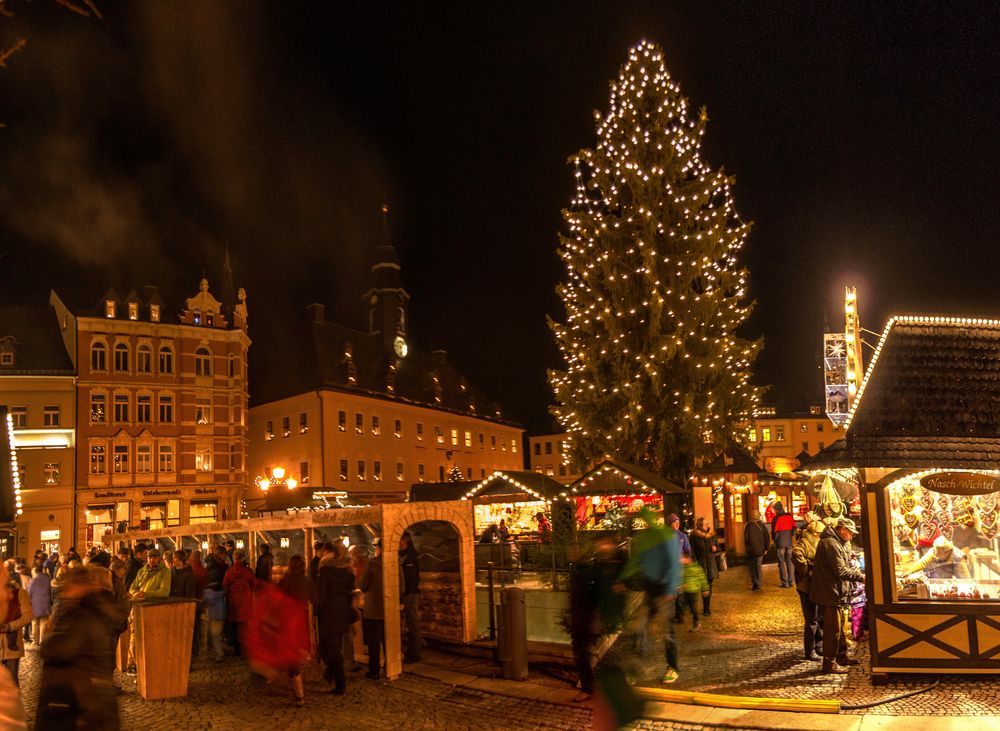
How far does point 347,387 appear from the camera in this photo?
180 ft

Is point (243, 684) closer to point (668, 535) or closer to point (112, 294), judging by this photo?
point (668, 535)

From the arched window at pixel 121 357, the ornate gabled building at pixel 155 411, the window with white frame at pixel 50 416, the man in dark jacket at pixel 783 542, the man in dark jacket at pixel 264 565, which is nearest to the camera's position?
the man in dark jacket at pixel 264 565

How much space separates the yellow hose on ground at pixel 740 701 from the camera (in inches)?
369

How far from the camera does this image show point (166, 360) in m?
48.7

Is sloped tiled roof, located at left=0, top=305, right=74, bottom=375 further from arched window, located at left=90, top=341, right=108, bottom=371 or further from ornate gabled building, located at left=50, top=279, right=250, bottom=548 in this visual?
arched window, located at left=90, top=341, right=108, bottom=371

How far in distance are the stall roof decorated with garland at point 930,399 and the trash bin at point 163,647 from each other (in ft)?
30.7

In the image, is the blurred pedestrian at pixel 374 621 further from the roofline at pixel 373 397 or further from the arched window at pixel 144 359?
the roofline at pixel 373 397

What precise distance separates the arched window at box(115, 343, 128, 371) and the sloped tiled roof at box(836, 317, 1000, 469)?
4403 centimetres

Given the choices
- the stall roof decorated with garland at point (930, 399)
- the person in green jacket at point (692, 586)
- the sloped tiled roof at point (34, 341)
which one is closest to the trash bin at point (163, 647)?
the person in green jacket at point (692, 586)

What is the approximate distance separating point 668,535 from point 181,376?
148ft

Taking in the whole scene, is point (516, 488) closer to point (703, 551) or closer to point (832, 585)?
point (703, 551)

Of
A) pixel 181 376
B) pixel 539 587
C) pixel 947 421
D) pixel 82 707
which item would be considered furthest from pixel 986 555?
pixel 181 376

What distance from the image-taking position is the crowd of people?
249 inches

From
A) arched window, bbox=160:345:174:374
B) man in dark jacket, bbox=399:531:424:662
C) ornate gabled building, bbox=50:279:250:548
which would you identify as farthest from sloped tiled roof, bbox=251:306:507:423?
man in dark jacket, bbox=399:531:424:662
